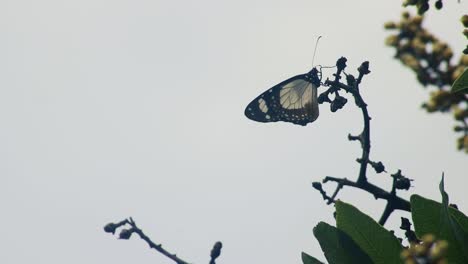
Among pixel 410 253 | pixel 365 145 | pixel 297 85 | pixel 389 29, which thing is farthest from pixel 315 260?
pixel 297 85

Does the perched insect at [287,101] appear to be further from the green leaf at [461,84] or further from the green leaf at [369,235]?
the green leaf at [369,235]

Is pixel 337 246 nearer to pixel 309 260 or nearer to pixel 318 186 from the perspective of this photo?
pixel 309 260

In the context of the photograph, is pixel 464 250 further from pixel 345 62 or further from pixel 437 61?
pixel 437 61

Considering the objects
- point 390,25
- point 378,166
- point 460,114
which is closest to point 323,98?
point 378,166

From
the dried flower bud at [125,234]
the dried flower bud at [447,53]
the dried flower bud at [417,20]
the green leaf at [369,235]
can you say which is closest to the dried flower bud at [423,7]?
the green leaf at [369,235]

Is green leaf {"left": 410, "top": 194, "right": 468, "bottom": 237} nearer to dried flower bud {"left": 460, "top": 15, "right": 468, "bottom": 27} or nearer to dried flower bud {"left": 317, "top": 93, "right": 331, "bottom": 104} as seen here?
dried flower bud {"left": 460, "top": 15, "right": 468, "bottom": 27}

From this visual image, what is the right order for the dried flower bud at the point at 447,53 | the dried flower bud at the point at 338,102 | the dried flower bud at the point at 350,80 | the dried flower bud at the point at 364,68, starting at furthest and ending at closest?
the dried flower bud at the point at 447,53
the dried flower bud at the point at 338,102
the dried flower bud at the point at 364,68
the dried flower bud at the point at 350,80
